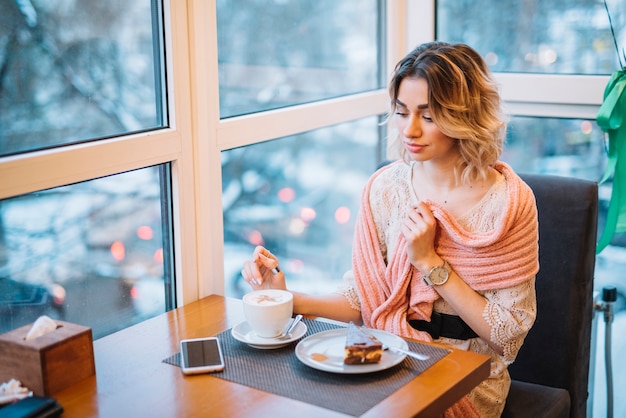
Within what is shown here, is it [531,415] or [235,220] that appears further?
[235,220]

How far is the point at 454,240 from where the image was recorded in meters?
→ 1.63

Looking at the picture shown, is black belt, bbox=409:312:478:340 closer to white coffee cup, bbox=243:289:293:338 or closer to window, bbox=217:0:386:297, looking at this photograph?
white coffee cup, bbox=243:289:293:338

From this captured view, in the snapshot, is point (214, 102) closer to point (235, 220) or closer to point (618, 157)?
point (235, 220)

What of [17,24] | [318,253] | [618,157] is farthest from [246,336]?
[618,157]

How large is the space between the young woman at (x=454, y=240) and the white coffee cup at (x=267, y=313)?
0.54 feet

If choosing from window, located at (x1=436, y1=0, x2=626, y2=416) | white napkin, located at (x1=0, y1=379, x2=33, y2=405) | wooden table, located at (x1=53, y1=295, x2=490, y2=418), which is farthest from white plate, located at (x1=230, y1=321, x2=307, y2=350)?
window, located at (x1=436, y1=0, x2=626, y2=416)

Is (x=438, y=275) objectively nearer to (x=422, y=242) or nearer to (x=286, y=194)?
(x=422, y=242)

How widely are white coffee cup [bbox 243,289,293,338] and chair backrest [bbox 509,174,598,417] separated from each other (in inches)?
Result: 25.9

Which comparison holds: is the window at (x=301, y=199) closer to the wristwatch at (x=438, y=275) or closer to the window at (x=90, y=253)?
the window at (x=90, y=253)

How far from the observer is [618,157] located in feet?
7.00

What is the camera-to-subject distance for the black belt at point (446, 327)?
1.66 m

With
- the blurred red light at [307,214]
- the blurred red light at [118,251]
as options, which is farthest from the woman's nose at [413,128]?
the blurred red light at [307,214]

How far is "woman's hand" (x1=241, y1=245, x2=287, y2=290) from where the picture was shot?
1.66m

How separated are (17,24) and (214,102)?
1.59 ft
